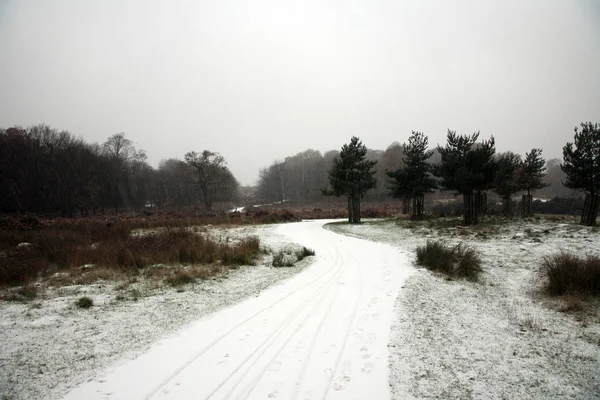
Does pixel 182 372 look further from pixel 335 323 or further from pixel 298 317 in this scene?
pixel 335 323

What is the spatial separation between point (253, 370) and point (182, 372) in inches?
36.0

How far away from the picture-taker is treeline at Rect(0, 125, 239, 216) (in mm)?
35406

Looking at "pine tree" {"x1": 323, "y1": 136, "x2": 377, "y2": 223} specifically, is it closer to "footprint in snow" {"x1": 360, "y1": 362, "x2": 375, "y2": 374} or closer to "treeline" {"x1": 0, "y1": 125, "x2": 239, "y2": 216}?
"footprint in snow" {"x1": 360, "y1": 362, "x2": 375, "y2": 374}

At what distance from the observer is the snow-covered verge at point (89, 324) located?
3307 mm

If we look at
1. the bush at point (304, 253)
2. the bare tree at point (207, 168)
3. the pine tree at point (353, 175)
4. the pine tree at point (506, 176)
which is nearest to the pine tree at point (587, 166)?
the pine tree at point (506, 176)

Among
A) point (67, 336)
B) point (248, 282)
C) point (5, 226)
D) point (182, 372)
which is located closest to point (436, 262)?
point (248, 282)

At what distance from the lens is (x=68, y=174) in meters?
38.8

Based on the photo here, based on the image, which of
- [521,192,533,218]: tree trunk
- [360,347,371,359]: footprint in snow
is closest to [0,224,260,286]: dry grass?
[360,347,371,359]: footprint in snow

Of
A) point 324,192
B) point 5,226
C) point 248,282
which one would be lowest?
point 248,282

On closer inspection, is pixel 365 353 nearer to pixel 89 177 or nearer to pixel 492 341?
pixel 492 341

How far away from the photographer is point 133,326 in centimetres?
464

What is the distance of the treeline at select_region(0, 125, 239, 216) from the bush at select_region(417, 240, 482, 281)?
40717 millimetres

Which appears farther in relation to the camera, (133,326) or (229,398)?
(133,326)

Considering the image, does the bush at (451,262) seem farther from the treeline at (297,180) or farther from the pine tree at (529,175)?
the treeline at (297,180)
